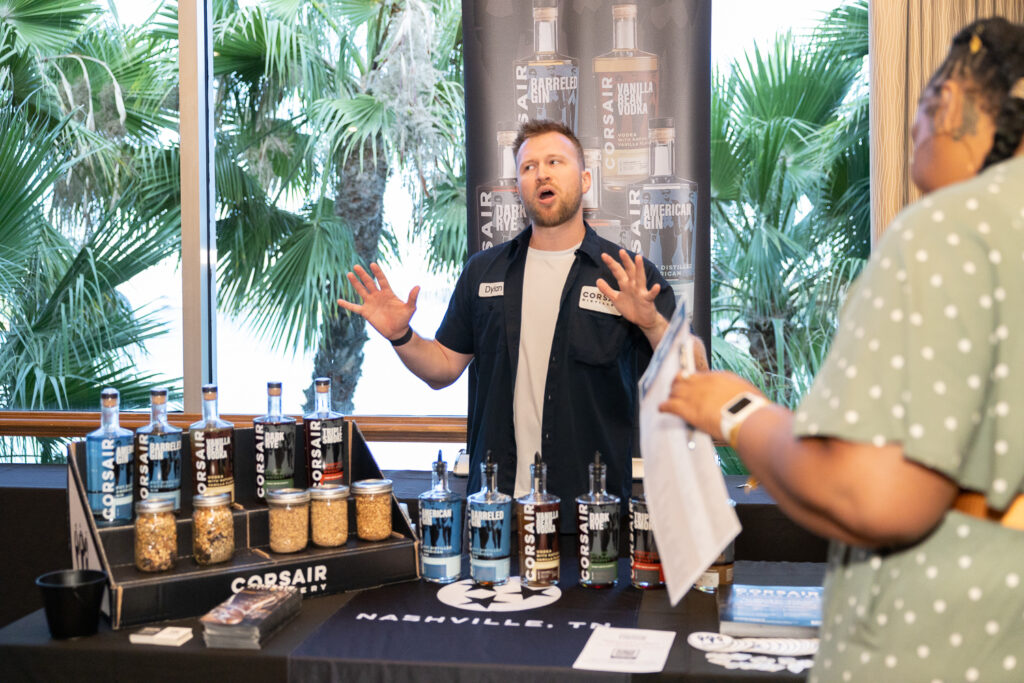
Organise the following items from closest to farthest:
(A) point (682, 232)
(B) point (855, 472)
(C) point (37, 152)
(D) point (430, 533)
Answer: (B) point (855, 472) → (D) point (430, 533) → (A) point (682, 232) → (C) point (37, 152)

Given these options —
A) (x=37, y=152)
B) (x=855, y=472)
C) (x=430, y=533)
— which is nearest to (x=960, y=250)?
(x=855, y=472)

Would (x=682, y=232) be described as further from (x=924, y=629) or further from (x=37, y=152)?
(x=37, y=152)

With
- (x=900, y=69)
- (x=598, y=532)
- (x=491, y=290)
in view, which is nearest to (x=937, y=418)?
(x=598, y=532)

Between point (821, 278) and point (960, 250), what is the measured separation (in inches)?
129

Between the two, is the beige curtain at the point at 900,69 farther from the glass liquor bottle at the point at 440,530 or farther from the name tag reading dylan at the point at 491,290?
the glass liquor bottle at the point at 440,530

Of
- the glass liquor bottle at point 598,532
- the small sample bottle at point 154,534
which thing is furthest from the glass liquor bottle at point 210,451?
the glass liquor bottle at point 598,532

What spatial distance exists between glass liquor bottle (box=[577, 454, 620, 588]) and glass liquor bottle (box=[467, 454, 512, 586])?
129 millimetres

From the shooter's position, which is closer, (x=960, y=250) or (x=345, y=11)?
(x=960, y=250)

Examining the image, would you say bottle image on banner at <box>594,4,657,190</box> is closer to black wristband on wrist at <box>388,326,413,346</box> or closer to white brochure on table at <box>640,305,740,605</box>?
black wristband on wrist at <box>388,326,413,346</box>

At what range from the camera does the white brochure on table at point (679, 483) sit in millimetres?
867

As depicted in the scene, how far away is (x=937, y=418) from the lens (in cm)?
69

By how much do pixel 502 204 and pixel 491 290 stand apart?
21.9 inches

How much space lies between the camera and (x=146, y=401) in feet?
12.6

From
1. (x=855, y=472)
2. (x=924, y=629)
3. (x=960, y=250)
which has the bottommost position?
(x=924, y=629)
